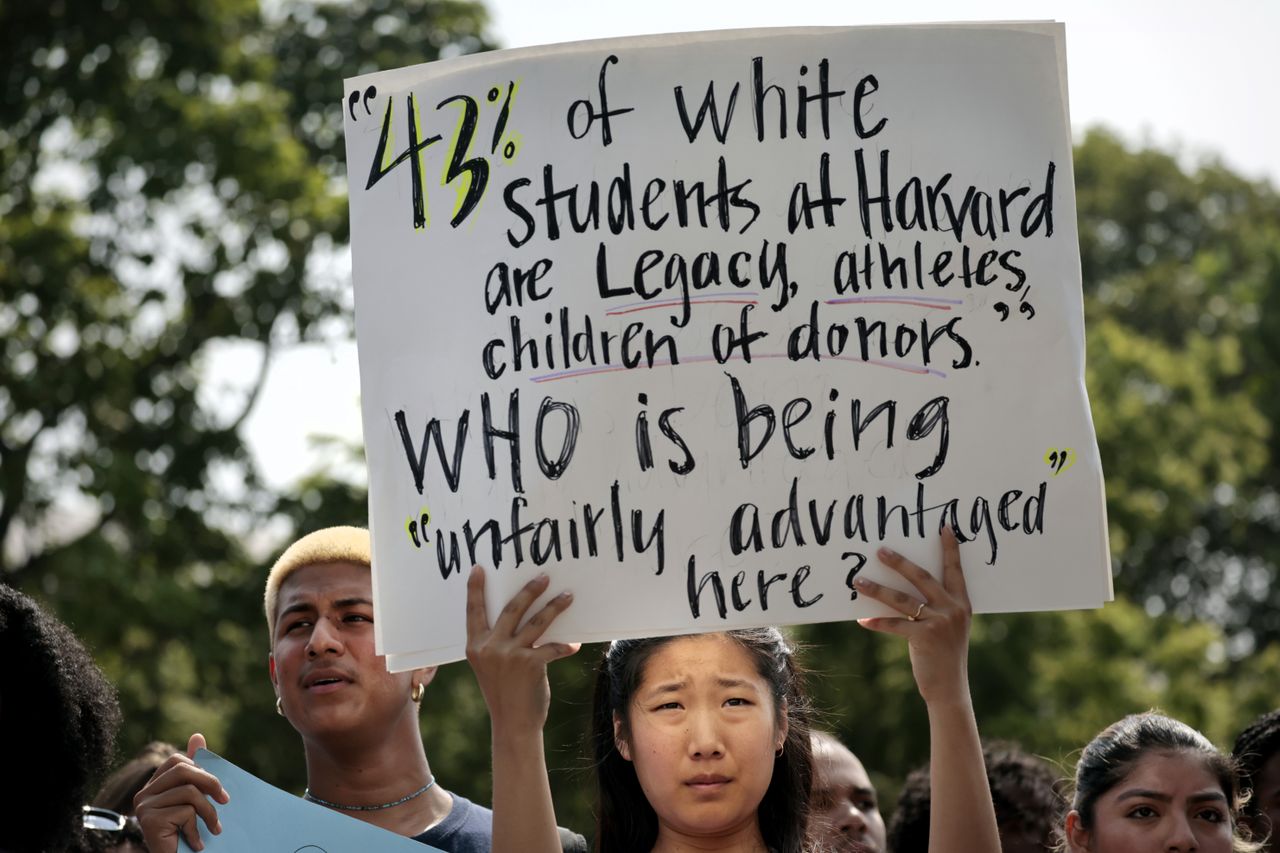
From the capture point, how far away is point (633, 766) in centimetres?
349

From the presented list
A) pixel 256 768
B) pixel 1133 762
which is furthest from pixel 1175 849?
pixel 256 768

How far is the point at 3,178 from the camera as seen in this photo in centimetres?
1333

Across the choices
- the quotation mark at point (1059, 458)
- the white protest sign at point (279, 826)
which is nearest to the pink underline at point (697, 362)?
the quotation mark at point (1059, 458)

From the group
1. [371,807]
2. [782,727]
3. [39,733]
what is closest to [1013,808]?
[782,727]

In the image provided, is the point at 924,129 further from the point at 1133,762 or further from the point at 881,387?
the point at 1133,762

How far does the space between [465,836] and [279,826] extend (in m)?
0.49

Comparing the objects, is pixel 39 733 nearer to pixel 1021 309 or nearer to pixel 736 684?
pixel 736 684

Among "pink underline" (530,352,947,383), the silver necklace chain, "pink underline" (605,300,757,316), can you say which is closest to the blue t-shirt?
the silver necklace chain

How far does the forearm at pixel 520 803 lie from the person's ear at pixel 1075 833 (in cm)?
154

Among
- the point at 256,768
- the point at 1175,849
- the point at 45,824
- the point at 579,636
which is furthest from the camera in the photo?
the point at 256,768

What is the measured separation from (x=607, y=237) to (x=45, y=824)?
166cm

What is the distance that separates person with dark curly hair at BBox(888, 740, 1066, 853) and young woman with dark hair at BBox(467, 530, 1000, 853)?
1.50 meters

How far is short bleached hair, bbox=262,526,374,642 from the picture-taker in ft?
12.7

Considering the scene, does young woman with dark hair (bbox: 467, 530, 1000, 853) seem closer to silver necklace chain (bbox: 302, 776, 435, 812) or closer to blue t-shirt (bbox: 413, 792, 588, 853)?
blue t-shirt (bbox: 413, 792, 588, 853)
